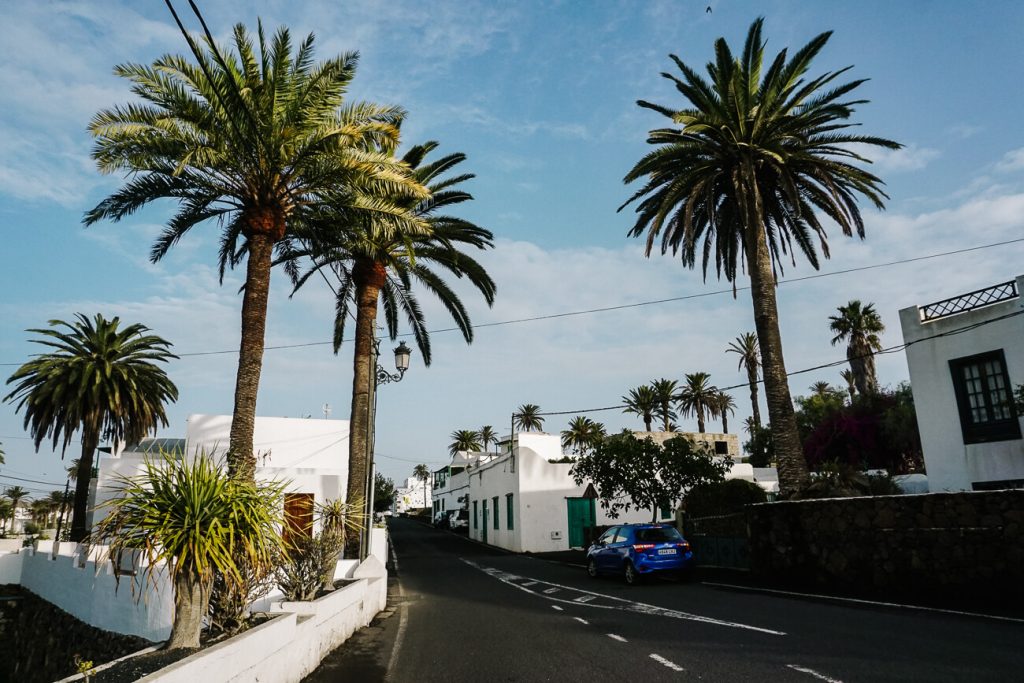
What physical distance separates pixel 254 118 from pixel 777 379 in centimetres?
1421

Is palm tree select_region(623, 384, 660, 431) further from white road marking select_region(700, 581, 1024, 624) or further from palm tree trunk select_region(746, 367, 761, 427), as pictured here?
white road marking select_region(700, 581, 1024, 624)

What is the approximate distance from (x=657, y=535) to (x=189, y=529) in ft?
45.2

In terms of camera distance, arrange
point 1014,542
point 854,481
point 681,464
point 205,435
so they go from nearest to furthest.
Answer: point 1014,542, point 854,481, point 681,464, point 205,435

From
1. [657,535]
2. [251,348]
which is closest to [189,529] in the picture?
[251,348]

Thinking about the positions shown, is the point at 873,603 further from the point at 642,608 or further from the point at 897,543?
the point at 642,608

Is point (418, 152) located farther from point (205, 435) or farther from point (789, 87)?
point (205, 435)

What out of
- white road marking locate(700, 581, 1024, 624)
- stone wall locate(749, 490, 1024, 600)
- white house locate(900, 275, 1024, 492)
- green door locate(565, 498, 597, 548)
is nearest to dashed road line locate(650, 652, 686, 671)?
white road marking locate(700, 581, 1024, 624)

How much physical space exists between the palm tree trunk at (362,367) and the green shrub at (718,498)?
41.8ft

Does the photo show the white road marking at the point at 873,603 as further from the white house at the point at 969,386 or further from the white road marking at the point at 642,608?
the white house at the point at 969,386

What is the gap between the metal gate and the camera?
1823cm

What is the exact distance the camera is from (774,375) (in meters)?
17.5

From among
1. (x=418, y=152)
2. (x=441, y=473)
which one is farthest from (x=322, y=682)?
(x=441, y=473)

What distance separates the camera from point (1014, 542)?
35.7 feet

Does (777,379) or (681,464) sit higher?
(777,379)
